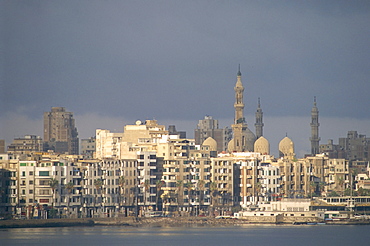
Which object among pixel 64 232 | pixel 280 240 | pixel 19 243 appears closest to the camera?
pixel 19 243

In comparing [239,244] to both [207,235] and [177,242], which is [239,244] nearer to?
[177,242]

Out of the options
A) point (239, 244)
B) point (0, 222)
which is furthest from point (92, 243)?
point (0, 222)

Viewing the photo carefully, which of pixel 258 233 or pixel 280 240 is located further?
pixel 258 233

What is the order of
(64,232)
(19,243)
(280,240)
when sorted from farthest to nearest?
(64,232) → (280,240) → (19,243)

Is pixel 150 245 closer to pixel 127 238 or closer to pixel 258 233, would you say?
pixel 127 238

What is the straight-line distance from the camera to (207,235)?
190m

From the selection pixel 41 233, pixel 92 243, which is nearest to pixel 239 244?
pixel 92 243

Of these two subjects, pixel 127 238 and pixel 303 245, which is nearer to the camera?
Answer: pixel 303 245

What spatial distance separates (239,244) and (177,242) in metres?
8.63

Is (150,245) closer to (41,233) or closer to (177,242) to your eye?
(177,242)

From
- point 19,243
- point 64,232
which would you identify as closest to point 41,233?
point 64,232

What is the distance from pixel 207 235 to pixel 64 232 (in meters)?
22.1

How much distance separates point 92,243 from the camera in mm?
168375

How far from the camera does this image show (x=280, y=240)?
589ft
